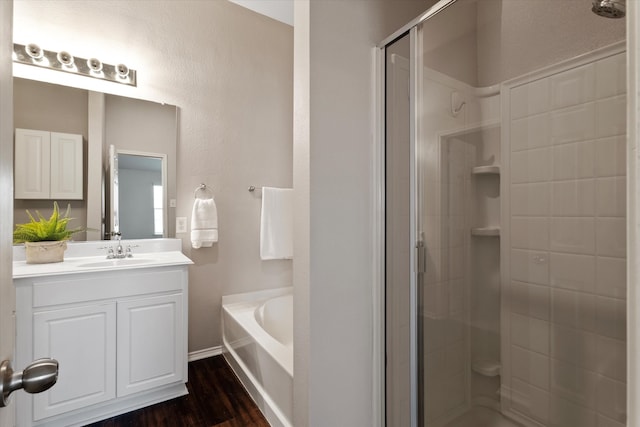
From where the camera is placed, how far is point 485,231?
1.10m

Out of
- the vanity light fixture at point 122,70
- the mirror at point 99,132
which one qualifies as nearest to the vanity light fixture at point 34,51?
the mirror at point 99,132

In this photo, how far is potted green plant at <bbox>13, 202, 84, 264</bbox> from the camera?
5.77 feet

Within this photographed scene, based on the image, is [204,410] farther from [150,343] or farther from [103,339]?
[103,339]

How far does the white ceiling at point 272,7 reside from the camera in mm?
2475

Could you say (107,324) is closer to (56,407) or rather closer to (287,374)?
(56,407)

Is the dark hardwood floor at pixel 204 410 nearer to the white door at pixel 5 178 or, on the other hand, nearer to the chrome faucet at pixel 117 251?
the chrome faucet at pixel 117 251

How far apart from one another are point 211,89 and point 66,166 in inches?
44.9

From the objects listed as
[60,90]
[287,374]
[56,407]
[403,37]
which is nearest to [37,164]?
[60,90]

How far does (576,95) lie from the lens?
0.96 metres

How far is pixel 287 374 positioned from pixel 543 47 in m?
1.66

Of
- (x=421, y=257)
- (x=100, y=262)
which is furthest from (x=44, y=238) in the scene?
(x=421, y=257)

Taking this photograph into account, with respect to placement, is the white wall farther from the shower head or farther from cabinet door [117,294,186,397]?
cabinet door [117,294,186,397]

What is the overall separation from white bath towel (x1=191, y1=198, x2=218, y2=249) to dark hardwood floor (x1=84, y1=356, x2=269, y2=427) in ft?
3.15

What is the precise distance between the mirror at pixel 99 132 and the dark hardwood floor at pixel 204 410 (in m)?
1.10
